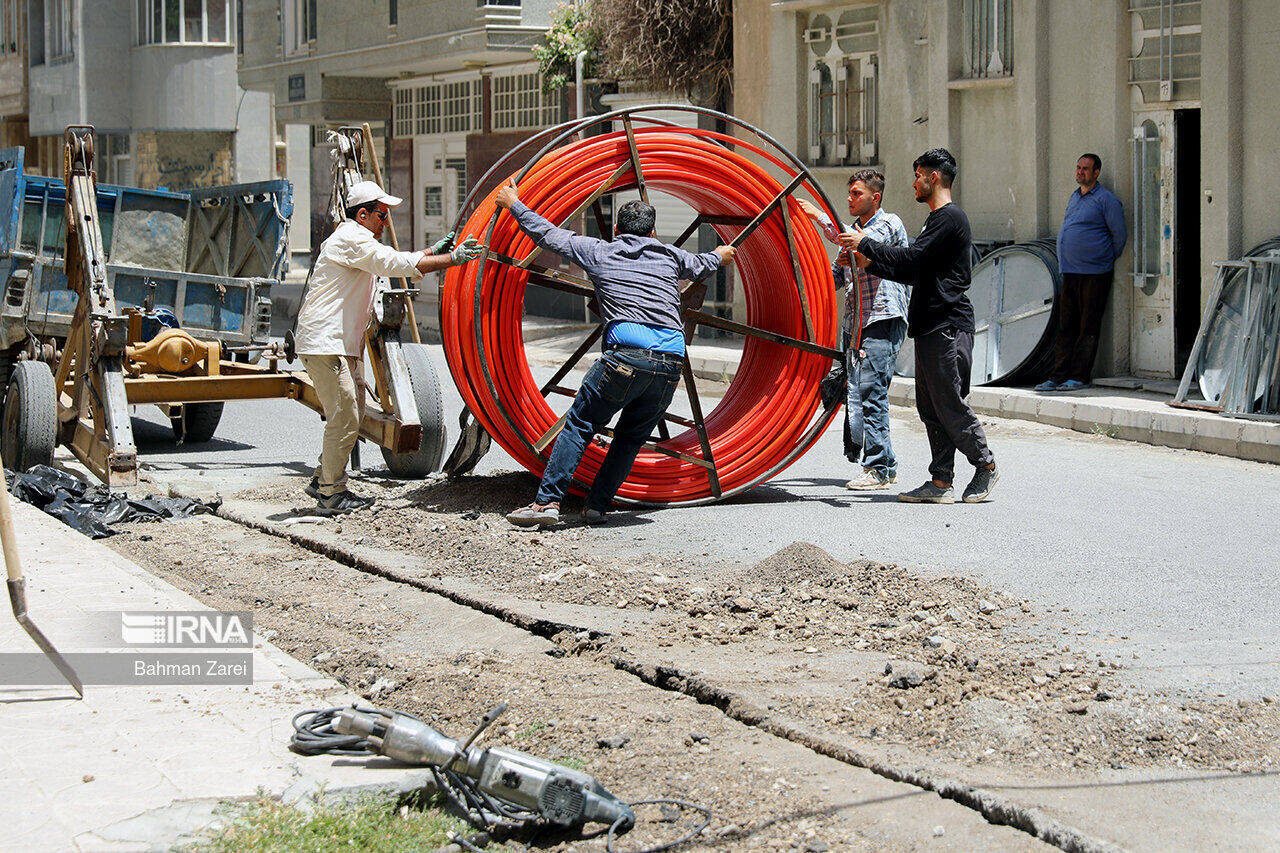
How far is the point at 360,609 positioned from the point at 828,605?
210 cm

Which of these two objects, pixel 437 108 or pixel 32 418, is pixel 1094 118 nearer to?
pixel 32 418

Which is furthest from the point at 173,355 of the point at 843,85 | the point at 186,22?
the point at 186,22

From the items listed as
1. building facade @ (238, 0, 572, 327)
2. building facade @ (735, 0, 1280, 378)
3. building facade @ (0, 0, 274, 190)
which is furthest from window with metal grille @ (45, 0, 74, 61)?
building facade @ (735, 0, 1280, 378)

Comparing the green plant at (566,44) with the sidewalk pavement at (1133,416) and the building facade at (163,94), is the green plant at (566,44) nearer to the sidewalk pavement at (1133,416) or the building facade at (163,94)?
the sidewalk pavement at (1133,416)

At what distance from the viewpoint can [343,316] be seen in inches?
348

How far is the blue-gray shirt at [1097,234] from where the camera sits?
14078mm

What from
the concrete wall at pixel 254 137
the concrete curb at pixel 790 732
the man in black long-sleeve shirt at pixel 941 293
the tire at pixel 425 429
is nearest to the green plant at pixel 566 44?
the tire at pixel 425 429

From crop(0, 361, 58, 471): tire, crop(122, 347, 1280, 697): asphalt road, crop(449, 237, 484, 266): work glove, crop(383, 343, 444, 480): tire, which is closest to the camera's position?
crop(122, 347, 1280, 697): asphalt road

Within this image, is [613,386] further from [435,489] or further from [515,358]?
[435,489]

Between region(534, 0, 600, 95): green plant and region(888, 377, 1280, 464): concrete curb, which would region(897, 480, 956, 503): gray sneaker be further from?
region(534, 0, 600, 95): green plant

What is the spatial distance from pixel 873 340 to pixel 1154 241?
5758mm

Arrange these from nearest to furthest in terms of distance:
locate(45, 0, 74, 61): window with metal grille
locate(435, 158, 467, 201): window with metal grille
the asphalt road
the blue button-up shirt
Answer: the asphalt road < the blue button-up shirt < locate(435, 158, 467, 201): window with metal grille < locate(45, 0, 74, 61): window with metal grille

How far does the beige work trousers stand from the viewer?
8.84 meters

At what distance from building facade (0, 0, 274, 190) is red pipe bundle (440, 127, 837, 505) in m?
28.2
